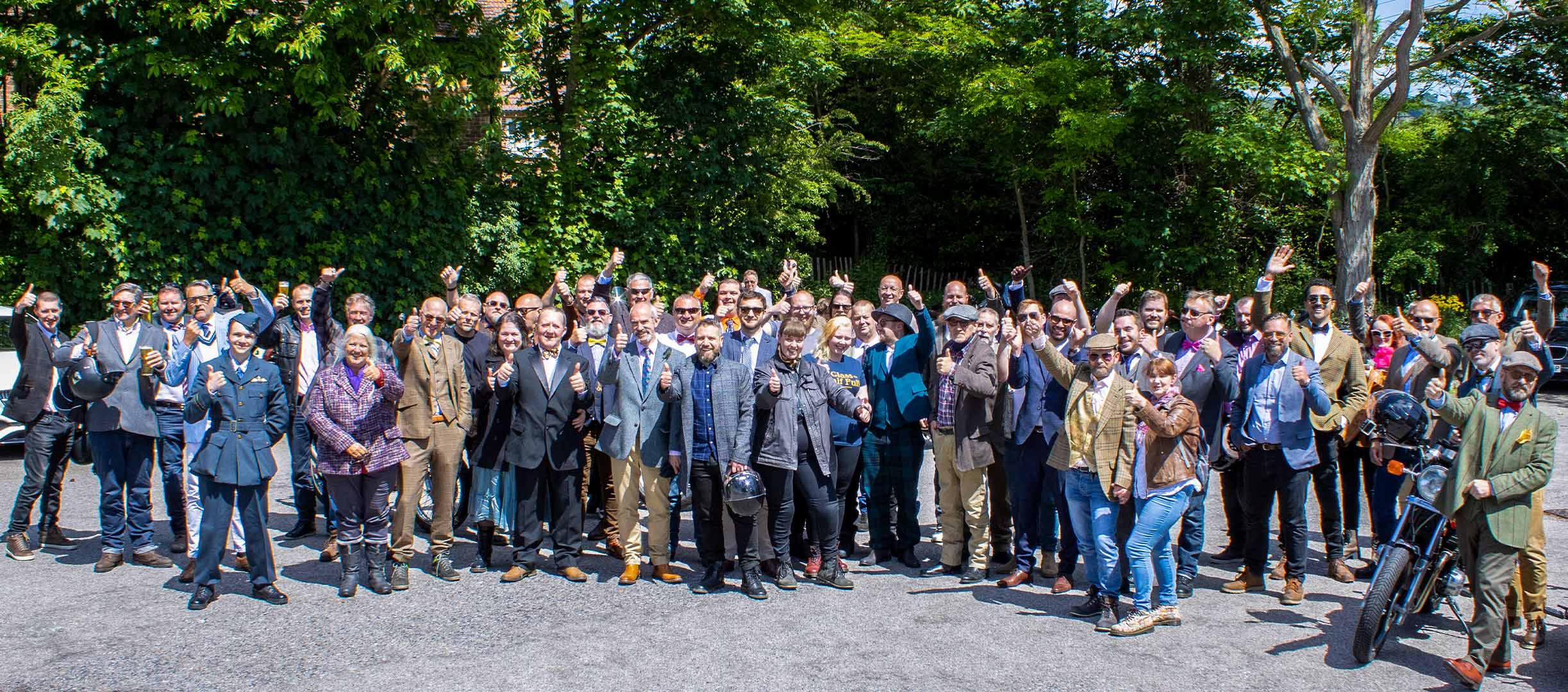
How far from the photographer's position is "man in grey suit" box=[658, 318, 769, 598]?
6.86m

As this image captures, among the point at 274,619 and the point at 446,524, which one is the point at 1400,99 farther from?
the point at 274,619

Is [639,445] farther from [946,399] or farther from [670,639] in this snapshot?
[946,399]

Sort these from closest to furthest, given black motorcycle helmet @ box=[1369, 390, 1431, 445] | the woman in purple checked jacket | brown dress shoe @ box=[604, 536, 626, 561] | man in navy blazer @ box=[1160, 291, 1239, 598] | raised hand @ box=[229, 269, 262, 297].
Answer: black motorcycle helmet @ box=[1369, 390, 1431, 445] < the woman in purple checked jacket < man in navy blazer @ box=[1160, 291, 1239, 598] < brown dress shoe @ box=[604, 536, 626, 561] < raised hand @ box=[229, 269, 262, 297]

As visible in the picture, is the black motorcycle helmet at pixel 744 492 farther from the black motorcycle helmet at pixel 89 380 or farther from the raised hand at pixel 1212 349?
the black motorcycle helmet at pixel 89 380

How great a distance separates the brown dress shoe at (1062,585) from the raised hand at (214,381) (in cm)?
506

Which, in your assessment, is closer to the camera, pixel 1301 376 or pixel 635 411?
pixel 1301 376

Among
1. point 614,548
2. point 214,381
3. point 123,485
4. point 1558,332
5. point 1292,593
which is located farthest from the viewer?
point 1558,332

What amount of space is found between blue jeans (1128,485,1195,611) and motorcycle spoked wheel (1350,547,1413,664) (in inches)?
36.9

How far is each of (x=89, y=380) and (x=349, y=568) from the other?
2.08 m

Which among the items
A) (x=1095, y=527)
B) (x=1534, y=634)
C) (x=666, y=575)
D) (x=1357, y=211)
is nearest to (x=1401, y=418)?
(x=1534, y=634)

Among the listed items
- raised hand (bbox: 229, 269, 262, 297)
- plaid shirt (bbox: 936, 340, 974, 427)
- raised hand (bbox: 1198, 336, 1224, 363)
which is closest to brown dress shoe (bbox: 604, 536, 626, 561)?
plaid shirt (bbox: 936, 340, 974, 427)

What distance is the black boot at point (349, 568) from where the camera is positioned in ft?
21.8

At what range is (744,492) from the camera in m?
6.66

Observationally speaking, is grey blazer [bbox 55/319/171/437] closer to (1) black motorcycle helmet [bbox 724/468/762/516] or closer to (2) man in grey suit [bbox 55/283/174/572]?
(2) man in grey suit [bbox 55/283/174/572]
